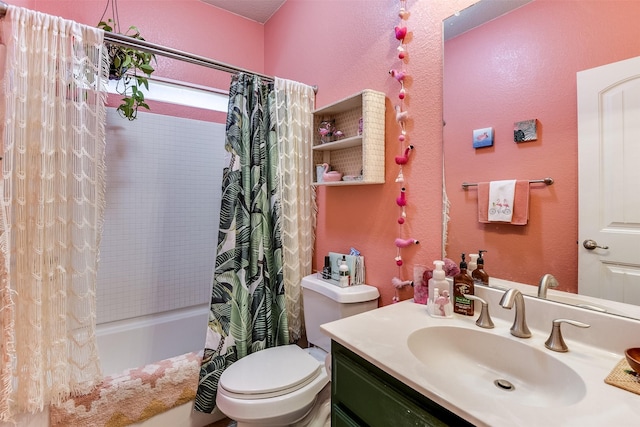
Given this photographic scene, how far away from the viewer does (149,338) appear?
7.12ft

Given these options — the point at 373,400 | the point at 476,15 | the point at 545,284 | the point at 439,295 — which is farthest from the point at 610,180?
the point at 373,400

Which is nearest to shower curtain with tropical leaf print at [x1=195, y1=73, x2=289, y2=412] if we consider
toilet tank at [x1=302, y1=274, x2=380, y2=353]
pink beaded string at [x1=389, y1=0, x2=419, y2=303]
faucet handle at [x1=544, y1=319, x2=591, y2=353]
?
toilet tank at [x1=302, y1=274, x2=380, y2=353]

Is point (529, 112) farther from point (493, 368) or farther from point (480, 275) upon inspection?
point (493, 368)

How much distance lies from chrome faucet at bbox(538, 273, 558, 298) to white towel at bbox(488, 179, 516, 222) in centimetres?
21

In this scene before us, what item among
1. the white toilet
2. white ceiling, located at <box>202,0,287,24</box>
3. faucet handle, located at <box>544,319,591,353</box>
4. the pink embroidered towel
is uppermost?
white ceiling, located at <box>202,0,287,24</box>

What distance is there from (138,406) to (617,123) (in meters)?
2.08

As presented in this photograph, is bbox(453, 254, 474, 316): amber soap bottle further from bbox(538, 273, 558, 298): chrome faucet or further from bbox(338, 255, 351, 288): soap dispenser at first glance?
bbox(338, 255, 351, 288): soap dispenser

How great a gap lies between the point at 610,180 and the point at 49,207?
1.91m

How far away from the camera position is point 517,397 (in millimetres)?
810

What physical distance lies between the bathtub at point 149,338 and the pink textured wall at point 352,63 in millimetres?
1181

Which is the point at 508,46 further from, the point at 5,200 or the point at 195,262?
the point at 195,262

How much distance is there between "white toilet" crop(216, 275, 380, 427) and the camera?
4.02ft

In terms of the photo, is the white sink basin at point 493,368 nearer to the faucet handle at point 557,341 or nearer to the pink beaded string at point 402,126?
the faucet handle at point 557,341

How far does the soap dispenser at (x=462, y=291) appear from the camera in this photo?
1.10m
